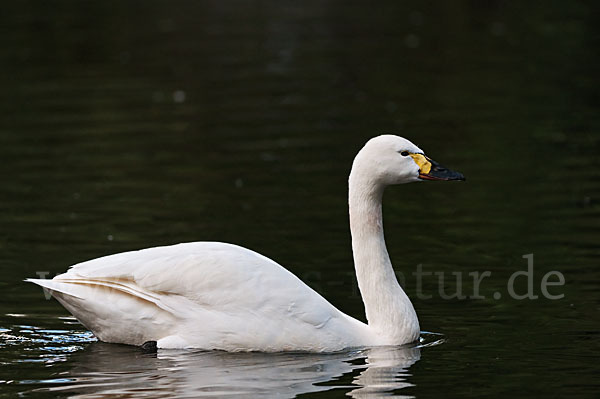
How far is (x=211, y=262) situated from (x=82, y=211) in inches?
230

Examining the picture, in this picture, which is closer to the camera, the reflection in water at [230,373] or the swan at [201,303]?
the reflection in water at [230,373]

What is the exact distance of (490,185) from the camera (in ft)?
51.5

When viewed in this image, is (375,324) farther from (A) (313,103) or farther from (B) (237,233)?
(A) (313,103)

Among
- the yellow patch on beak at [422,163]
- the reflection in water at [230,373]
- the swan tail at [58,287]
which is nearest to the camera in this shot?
the reflection in water at [230,373]

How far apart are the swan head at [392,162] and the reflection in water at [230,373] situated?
1.38 m

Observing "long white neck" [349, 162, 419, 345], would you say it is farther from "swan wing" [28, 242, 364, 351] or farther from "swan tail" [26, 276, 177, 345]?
"swan tail" [26, 276, 177, 345]

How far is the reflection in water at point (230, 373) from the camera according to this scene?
8570mm

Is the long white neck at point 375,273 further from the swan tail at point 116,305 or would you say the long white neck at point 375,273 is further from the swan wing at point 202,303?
the swan tail at point 116,305

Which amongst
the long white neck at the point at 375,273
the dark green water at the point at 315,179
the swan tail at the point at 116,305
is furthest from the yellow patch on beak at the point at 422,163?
the swan tail at the point at 116,305

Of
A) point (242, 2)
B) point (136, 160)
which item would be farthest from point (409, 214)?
A: point (242, 2)

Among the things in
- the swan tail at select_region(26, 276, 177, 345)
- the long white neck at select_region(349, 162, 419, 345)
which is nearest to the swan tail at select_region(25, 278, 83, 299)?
the swan tail at select_region(26, 276, 177, 345)

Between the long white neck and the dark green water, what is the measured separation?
0.32 m

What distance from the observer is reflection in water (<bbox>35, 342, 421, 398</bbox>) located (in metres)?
8.57

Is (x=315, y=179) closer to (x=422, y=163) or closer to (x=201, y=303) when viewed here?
(x=422, y=163)
